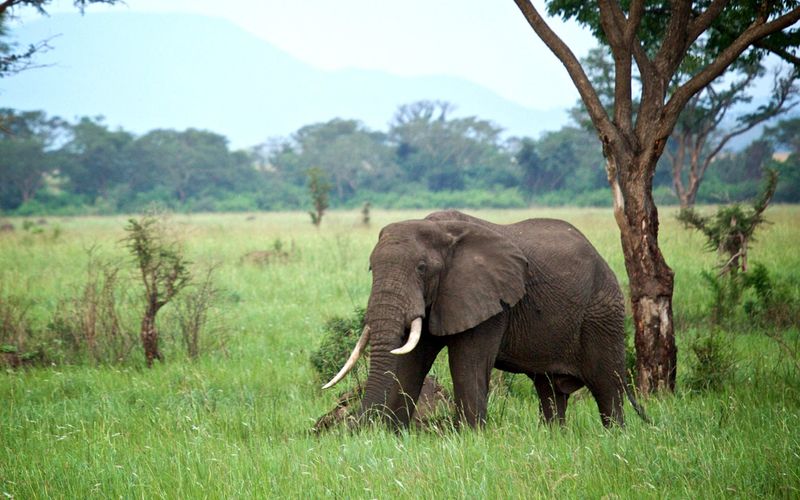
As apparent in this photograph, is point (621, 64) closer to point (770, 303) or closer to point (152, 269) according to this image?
point (770, 303)

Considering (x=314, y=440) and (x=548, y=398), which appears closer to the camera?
(x=314, y=440)

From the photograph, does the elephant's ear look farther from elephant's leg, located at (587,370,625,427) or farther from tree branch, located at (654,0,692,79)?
tree branch, located at (654,0,692,79)

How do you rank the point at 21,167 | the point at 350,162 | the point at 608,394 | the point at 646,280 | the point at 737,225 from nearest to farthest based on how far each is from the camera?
1. the point at 608,394
2. the point at 646,280
3. the point at 737,225
4. the point at 21,167
5. the point at 350,162

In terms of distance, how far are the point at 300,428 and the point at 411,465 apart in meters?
1.63

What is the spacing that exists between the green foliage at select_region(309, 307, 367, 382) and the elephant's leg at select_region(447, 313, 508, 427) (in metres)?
1.81

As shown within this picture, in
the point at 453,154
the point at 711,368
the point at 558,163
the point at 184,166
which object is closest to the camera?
the point at 711,368

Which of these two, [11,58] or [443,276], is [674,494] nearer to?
[443,276]

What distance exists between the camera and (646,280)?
7.83m

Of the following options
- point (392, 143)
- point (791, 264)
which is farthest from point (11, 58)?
point (392, 143)

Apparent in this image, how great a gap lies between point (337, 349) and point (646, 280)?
2938mm

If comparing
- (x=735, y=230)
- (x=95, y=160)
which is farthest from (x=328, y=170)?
(x=735, y=230)

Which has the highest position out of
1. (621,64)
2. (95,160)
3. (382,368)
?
(95,160)

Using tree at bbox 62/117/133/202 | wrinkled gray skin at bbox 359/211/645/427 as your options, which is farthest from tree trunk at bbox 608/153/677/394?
tree at bbox 62/117/133/202

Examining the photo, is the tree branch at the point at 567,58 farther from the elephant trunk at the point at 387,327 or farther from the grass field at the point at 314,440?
the elephant trunk at the point at 387,327
